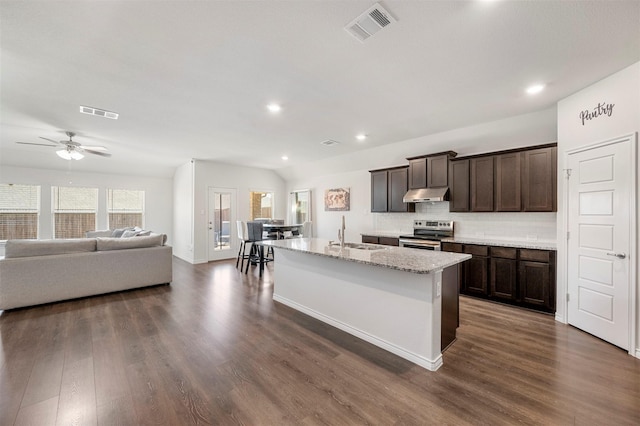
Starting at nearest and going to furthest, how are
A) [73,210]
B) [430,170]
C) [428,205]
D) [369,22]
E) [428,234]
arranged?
1. [369,22]
2. [430,170]
3. [428,234]
4. [428,205]
5. [73,210]

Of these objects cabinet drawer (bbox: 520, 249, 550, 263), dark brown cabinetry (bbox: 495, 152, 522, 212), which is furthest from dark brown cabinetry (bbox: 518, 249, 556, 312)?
dark brown cabinetry (bbox: 495, 152, 522, 212)

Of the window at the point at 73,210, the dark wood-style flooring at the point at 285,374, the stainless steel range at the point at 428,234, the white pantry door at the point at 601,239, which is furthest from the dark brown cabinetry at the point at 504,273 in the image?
the window at the point at 73,210

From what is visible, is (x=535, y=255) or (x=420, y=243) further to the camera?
(x=420, y=243)

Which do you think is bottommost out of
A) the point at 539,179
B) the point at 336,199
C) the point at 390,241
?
the point at 390,241

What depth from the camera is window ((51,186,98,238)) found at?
6852 millimetres

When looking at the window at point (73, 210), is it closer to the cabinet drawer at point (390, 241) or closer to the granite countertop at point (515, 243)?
the cabinet drawer at point (390, 241)

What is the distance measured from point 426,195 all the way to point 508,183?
1.22 metres

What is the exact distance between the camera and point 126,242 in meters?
4.42

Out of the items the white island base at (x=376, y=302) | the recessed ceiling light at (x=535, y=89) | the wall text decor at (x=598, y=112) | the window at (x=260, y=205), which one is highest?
the recessed ceiling light at (x=535, y=89)

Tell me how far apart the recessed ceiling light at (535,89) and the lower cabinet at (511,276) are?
200cm

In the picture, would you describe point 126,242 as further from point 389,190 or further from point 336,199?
point 389,190

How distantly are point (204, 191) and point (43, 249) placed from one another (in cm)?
349

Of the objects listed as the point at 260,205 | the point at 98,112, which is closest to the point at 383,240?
the point at 260,205

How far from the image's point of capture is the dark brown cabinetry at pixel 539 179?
3492mm
